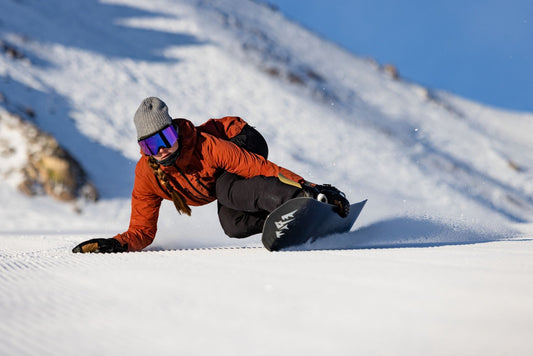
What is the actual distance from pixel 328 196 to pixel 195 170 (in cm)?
85

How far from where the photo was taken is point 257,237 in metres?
5.71

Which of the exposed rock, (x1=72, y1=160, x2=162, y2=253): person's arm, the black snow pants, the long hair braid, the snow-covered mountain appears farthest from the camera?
the exposed rock

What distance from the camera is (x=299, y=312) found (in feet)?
4.15

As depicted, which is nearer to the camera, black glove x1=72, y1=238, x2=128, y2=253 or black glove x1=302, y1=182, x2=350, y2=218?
black glove x1=302, y1=182, x2=350, y2=218

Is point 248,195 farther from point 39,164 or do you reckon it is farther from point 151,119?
point 39,164

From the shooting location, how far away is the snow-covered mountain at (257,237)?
1159 mm

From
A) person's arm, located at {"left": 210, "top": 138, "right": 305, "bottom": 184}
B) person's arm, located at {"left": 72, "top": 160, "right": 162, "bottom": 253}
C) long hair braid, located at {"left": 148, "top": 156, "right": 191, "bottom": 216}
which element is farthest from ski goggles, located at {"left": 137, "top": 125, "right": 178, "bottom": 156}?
person's arm, located at {"left": 72, "top": 160, "right": 162, "bottom": 253}

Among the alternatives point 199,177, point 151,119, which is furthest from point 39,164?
point 151,119

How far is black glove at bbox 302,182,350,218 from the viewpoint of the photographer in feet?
9.43

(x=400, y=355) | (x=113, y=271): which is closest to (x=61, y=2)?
(x=113, y=271)

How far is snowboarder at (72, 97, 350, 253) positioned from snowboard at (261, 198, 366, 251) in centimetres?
7

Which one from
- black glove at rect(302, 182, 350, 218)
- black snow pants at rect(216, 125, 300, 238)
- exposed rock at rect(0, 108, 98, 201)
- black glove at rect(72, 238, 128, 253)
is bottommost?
black glove at rect(72, 238, 128, 253)

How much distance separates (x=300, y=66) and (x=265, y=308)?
55.7 feet

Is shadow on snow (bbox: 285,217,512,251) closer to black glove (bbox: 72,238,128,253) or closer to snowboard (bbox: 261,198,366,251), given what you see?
snowboard (bbox: 261,198,366,251)
